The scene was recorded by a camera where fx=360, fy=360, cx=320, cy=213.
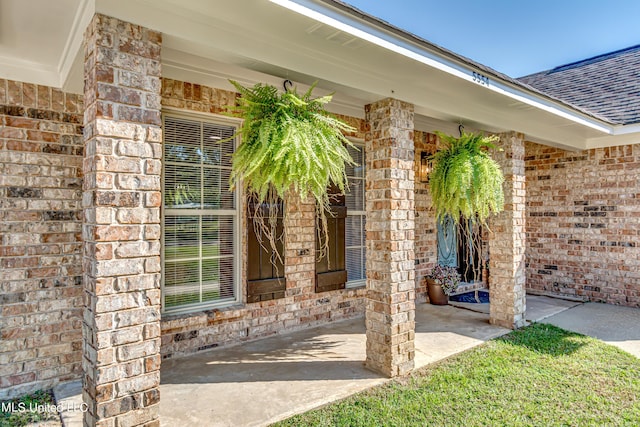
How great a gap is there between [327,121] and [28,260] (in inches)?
105

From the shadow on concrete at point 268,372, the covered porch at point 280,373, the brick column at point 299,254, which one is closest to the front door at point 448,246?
the covered porch at point 280,373

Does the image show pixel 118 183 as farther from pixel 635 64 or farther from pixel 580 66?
pixel 580 66

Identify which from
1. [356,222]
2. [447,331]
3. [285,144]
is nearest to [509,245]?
[447,331]

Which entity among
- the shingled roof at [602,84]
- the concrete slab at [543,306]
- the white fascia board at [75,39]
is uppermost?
the shingled roof at [602,84]

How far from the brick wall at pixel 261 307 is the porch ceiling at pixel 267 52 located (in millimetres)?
292

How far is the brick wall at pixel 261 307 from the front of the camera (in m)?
3.55

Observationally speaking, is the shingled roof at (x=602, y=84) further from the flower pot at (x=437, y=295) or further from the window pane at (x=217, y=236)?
the window pane at (x=217, y=236)

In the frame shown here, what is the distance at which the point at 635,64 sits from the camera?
6738 millimetres

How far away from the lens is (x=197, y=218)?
12.4 feet

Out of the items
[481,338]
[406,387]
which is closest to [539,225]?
[481,338]

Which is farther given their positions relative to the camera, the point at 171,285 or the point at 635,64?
the point at 635,64

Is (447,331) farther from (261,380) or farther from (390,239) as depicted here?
(261,380)

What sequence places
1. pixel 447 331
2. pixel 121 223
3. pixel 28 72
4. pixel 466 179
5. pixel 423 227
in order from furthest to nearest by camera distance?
pixel 423 227 → pixel 447 331 → pixel 466 179 → pixel 28 72 → pixel 121 223

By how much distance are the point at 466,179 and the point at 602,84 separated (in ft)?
17.4
